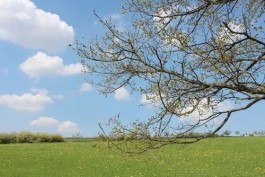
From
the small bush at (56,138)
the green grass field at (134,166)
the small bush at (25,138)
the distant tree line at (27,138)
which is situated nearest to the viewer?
the green grass field at (134,166)

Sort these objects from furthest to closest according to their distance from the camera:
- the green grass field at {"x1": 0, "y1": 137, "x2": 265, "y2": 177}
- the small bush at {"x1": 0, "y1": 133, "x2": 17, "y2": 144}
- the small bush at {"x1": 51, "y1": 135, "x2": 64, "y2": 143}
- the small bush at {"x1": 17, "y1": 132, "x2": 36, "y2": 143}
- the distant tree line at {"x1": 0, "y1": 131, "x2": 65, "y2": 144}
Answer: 1. the small bush at {"x1": 51, "y1": 135, "x2": 64, "y2": 143}
2. the small bush at {"x1": 17, "y1": 132, "x2": 36, "y2": 143}
3. the distant tree line at {"x1": 0, "y1": 131, "x2": 65, "y2": 144}
4. the small bush at {"x1": 0, "y1": 133, "x2": 17, "y2": 144}
5. the green grass field at {"x1": 0, "y1": 137, "x2": 265, "y2": 177}

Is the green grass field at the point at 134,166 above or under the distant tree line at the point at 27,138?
under

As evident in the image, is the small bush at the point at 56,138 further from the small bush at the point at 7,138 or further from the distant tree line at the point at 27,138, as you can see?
the small bush at the point at 7,138

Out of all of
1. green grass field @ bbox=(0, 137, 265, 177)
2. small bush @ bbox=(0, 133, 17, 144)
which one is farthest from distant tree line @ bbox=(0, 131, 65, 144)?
green grass field @ bbox=(0, 137, 265, 177)

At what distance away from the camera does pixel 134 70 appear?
23.2 ft

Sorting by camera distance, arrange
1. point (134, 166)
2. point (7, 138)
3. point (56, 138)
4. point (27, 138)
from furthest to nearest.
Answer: point (56, 138)
point (27, 138)
point (7, 138)
point (134, 166)

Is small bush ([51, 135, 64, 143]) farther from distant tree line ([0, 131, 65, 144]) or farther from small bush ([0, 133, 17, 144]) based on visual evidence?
small bush ([0, 133, 17, 144])

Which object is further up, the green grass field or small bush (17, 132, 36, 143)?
small bush (17, 132, 36, 143)

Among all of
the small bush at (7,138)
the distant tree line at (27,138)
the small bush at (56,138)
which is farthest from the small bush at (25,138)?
the small bush at (56,138)

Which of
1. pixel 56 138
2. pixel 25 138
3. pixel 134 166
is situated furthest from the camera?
Answer: pixel 56 138

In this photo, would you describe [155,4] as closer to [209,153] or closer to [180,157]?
[180,157]

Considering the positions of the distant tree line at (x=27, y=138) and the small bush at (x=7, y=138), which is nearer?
the small bush at (x=7, y=138)

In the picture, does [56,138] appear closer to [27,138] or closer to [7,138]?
[27,138]

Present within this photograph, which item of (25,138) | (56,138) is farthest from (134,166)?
(56,138)
